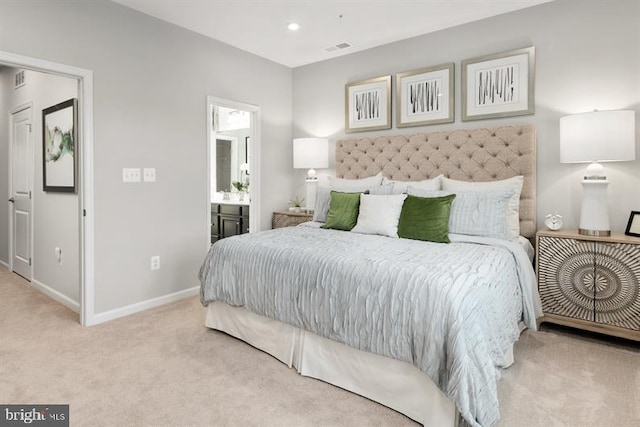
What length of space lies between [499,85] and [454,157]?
0.73 meters

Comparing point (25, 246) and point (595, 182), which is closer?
point (595, 182)

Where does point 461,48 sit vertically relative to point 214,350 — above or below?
above

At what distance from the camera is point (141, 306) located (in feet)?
Answer: 10.9

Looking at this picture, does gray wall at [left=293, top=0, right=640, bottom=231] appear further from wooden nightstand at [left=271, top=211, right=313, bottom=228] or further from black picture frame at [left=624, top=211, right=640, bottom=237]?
wooden nightstand at [left=271, top=211, right=313, bottom=228]

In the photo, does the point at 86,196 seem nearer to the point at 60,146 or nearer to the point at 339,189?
the point at 60,146

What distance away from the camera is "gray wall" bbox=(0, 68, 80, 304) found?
3.36m

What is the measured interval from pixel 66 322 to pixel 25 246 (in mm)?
1943

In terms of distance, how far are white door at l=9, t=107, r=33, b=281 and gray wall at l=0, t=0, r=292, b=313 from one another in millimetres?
1799

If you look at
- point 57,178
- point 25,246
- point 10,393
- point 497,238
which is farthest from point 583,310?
point 25,246

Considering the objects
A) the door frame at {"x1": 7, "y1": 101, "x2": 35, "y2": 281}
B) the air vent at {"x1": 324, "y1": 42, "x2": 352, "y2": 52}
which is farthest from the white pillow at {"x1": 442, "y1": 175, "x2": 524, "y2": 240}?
the door frame at {"x1": 7, "y1": 101, "x2": 35, "y2": 281}

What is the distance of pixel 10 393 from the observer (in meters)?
1.97

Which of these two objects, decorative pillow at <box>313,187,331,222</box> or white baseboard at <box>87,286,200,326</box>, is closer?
white baseboard at <box>87,286,200,326</box>

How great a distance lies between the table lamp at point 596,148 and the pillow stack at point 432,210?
1.47 feet

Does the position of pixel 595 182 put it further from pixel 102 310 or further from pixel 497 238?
pixel 102 310
